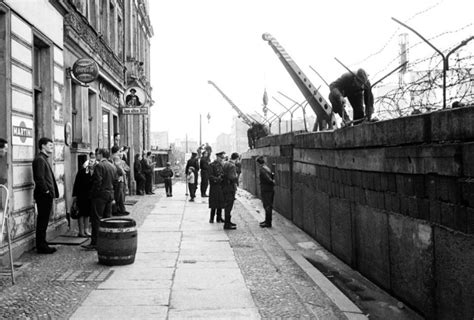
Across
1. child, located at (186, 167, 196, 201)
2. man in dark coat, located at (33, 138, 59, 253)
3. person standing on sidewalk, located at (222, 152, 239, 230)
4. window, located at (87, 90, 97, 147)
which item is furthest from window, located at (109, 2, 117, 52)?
man in dark coat, located at (33, 138, 59, 253)

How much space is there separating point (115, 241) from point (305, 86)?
36.1 ft

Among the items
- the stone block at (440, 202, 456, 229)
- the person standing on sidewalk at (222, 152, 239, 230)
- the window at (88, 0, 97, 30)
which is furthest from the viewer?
the window at (88, 0, 97, 30)

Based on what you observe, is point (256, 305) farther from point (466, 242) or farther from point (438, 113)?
point (438, 113)

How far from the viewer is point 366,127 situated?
7625mm

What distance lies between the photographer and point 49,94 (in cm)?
1033

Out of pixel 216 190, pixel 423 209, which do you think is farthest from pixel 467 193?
pixel 216 190

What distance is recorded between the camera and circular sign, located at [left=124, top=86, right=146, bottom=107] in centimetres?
1811

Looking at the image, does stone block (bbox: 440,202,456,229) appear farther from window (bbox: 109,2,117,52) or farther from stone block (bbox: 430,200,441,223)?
window (bbox: 109,2,117,52)

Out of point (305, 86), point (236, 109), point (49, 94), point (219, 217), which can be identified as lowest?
point (219, 217)

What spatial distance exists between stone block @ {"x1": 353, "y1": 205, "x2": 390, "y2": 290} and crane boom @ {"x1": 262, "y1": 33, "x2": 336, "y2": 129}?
779 centimetres

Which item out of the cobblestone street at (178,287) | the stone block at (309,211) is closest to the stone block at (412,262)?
the cobblestone street at (178,287)

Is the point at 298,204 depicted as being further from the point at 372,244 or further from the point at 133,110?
the point at 133,110

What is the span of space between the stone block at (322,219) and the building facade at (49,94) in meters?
5.39

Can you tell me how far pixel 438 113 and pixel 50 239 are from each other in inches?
297
